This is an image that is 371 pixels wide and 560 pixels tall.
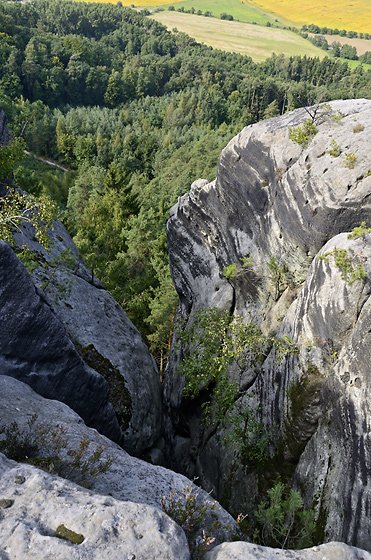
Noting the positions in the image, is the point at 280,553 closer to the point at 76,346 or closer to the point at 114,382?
the point at 114,382

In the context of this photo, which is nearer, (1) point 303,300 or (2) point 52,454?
(2) point 52,454

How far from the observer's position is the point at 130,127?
116938mm

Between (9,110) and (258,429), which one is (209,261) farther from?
(9,110)

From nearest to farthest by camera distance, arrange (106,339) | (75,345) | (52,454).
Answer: (52,454) < (75,345) < (106,339)

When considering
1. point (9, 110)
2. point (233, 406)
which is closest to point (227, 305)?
point (233, 406)

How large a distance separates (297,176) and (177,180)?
192 feet

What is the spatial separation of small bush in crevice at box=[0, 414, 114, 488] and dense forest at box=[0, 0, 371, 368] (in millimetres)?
11172

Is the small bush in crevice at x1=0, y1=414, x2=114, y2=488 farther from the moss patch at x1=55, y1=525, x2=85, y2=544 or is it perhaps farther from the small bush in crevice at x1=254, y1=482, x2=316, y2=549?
the small bush in crevice at x1=254, y1=482, x2=316, y2=549

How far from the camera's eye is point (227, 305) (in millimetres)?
21109

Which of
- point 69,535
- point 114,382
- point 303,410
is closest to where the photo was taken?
point 69,535

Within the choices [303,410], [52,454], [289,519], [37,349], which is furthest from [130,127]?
[289,519]

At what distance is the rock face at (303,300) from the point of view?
10328 mm

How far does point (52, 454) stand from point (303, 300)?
9.32 metres

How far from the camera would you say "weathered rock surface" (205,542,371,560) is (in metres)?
6.50
